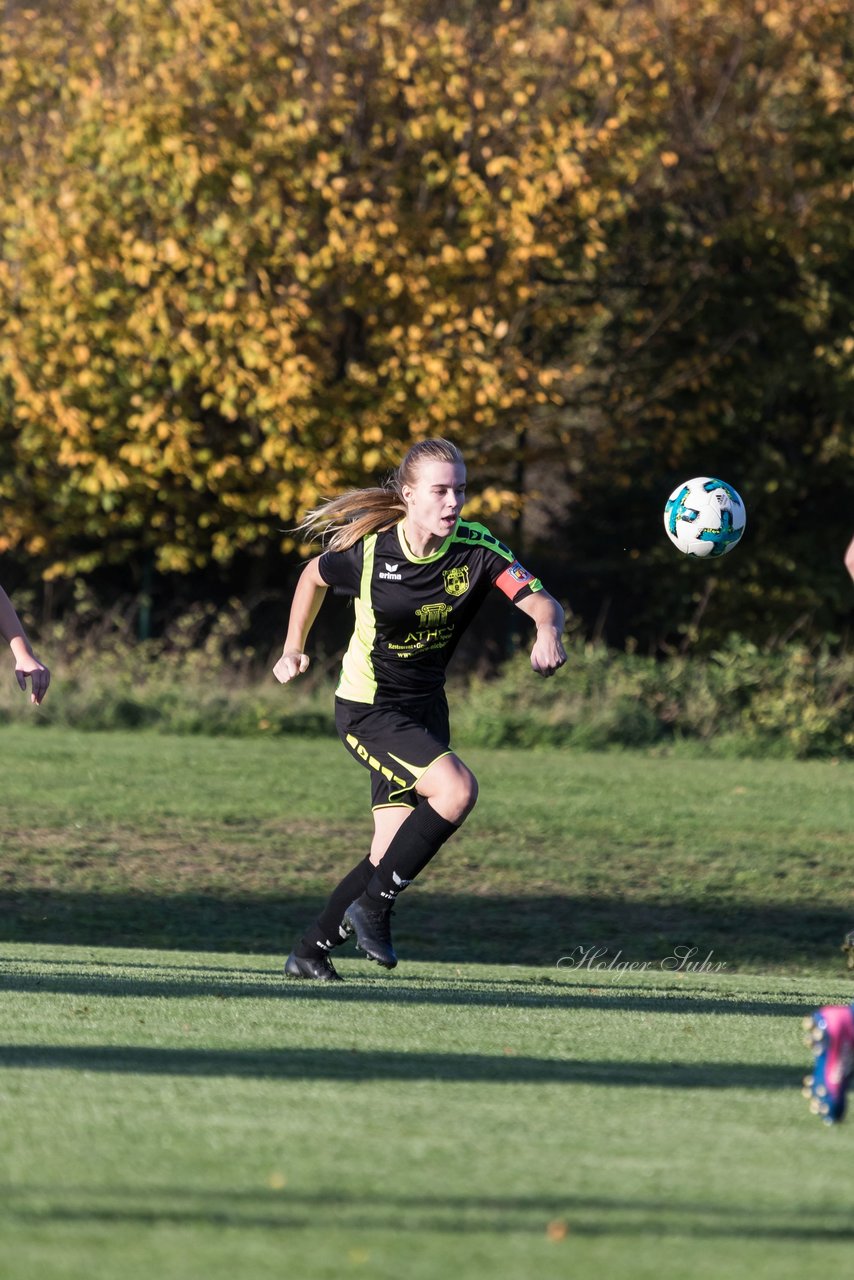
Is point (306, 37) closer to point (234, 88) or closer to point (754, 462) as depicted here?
point (234, 88)

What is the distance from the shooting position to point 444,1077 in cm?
498

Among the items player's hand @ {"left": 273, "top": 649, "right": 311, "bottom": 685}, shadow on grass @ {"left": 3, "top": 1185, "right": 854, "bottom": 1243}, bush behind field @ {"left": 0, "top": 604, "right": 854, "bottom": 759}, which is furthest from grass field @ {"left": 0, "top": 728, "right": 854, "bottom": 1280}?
bush behind field @ {"left": 0, "top": 604, "right": 854, "bottom": 759}

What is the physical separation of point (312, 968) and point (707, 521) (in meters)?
2.86

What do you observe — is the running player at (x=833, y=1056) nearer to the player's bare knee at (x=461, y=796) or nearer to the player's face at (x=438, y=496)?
the player's bare knee at (x=461, y=796)

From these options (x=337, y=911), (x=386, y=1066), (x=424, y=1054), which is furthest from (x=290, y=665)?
(x=386, y=1066)

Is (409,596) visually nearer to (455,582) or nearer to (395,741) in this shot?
(455,582)

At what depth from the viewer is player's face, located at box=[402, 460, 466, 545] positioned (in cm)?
708

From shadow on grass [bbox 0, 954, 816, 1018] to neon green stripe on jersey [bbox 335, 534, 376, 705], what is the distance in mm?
1182

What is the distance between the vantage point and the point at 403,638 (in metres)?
7.37

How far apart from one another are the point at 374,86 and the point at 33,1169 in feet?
56.9

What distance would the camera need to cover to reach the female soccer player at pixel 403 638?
7180mm

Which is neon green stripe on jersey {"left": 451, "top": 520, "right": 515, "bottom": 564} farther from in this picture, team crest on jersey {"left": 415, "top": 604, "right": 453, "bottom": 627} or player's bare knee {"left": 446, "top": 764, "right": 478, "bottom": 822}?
player's bare knee {"left": 446, "top": 764, "right": 478, "bottom": 822}

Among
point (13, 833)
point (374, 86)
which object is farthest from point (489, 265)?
point (13, 833)

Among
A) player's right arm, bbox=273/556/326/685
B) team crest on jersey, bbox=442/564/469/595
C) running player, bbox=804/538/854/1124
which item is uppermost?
team crest on jersey, bbox=442/564/469/595
